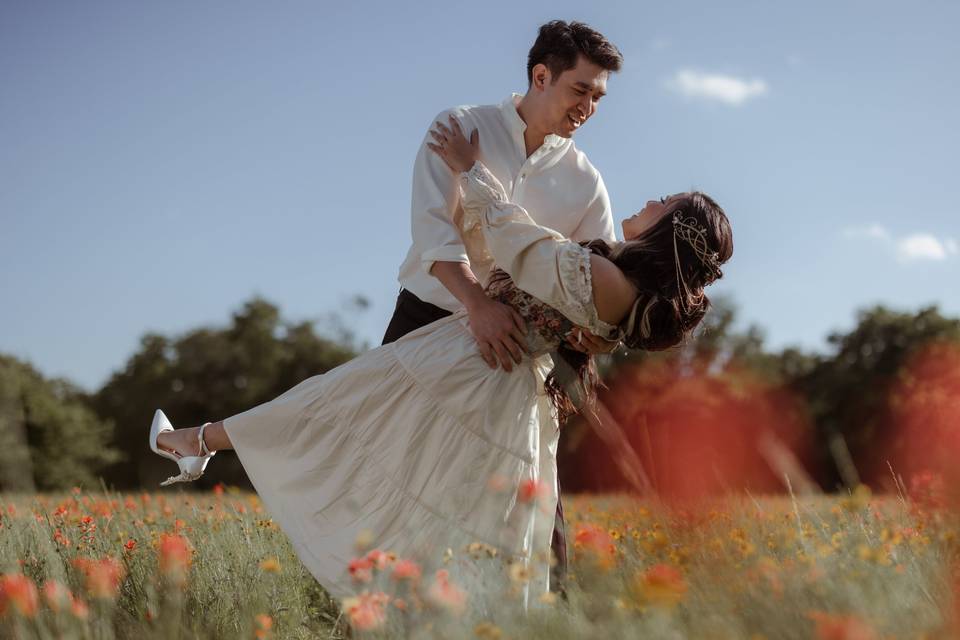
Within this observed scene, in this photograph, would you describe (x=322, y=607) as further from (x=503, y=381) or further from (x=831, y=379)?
(x=831, y=379)

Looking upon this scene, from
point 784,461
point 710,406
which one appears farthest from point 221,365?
point 784,461

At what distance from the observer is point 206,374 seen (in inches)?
1528

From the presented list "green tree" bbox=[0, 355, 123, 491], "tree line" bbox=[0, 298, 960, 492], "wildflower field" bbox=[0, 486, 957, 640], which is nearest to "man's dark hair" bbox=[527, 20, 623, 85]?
"wildflower field" bbox=[0, 486, 957, 640]

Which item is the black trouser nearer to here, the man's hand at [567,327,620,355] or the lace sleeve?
the lace sleeve

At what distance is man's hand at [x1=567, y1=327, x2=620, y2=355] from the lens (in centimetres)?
371

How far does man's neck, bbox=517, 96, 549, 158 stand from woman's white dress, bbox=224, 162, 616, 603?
70cm

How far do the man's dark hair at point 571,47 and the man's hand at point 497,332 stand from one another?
4.14 ft

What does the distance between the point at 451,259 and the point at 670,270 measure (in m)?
0.91

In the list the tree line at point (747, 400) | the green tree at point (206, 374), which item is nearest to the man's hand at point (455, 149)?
the tree line at point (747, 400)

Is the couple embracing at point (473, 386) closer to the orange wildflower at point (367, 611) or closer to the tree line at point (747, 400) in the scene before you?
the orange wildflower at point (367, 611)

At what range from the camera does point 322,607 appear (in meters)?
4.40

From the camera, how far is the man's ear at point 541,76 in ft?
14.1

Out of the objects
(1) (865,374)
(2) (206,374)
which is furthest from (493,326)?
(2) (206,374)

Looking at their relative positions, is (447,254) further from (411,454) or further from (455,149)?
(411,454)
